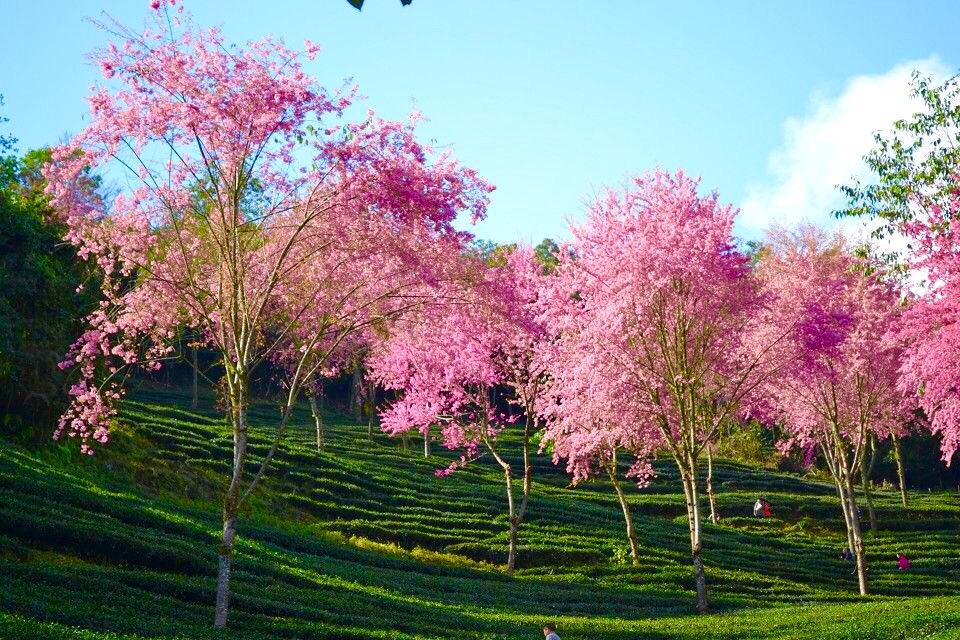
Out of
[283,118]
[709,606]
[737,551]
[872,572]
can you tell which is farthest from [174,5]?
[872,572]

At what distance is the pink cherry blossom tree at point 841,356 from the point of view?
23625 mm

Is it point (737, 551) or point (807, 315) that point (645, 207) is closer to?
point (807, 315)

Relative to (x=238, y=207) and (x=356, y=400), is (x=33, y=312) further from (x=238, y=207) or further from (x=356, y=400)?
(x=356, y=400)

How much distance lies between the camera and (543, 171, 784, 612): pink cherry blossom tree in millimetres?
21688

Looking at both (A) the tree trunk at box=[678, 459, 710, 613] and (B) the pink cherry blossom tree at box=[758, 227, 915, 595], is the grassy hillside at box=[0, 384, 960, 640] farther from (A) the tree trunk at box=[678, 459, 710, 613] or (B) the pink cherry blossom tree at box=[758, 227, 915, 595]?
(B) the pink cherry blossom tree at box=[758, 227, 915, 595]

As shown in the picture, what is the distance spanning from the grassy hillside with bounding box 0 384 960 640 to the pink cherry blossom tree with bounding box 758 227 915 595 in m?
4.89

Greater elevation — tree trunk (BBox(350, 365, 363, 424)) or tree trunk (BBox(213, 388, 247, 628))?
tree trunk (BBox(350, 365, 363, 424))

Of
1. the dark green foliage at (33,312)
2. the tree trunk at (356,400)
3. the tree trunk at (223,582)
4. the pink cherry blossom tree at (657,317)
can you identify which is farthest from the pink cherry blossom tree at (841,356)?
the tree trunk at (356,400)

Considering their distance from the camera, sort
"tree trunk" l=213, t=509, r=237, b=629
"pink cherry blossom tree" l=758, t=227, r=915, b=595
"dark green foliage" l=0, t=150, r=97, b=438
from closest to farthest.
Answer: "tree trunk" l=213, t=509, r=237, b=629, "pink cherry blossom tree" l=758, t=227, r=915, b=595, "dark green foliage" l=0, t=150, r=97, b=438

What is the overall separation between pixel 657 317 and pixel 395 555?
42.1 feet

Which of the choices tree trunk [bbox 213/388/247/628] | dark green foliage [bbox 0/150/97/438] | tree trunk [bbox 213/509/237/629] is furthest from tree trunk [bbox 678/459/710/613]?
dark green foliage [bbox 0/150/97/438]

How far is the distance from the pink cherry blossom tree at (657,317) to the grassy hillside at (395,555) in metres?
4.75

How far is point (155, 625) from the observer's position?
1270cm

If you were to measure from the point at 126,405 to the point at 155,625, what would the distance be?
3209 cm
